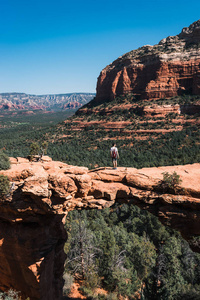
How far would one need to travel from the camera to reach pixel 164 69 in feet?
246

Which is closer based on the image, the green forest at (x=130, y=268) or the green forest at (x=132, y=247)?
the green forest at (x=130, y=268)

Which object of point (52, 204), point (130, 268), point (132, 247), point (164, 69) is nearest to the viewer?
point (52, 204)

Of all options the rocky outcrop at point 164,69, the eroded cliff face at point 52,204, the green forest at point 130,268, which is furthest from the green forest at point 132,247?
the rocky outcrop at point 164,69

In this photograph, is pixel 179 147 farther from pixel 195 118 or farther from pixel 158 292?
pixel 158 292

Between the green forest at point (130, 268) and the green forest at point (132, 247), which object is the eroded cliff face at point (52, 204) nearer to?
the green forest at point (130, 268)

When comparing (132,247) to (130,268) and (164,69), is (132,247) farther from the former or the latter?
(164,69)

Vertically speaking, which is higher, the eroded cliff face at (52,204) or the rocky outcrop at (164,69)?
the rocky outcrop at (164,69)

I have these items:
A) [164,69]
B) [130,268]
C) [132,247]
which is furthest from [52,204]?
[164,69]

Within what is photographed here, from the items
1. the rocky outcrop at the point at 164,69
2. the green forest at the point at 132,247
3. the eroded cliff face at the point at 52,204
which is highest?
the rocky outcrop at the point at 164,69

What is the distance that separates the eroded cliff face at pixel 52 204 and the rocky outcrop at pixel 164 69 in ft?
235

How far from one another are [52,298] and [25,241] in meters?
4.62

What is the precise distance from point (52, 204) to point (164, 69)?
81536 millimetres

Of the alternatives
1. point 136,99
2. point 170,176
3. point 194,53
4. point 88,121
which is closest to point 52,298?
point 170,176

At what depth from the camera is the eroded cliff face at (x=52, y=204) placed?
29.4ft
